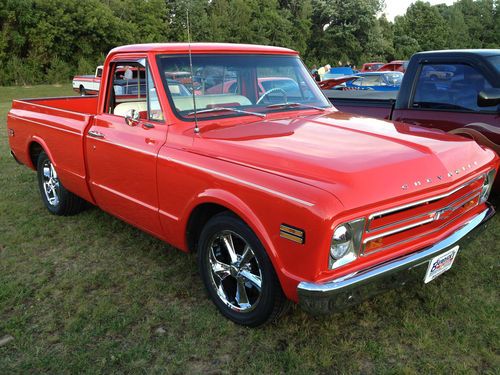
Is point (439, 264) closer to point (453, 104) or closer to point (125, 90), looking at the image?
point (453, 104)

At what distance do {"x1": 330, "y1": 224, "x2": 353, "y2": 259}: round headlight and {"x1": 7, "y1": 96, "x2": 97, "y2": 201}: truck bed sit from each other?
2.79 meters

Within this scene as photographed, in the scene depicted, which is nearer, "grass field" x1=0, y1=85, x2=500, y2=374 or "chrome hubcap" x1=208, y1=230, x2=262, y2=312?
"grass field" x1=0, y1=85, x2=500, y2=374

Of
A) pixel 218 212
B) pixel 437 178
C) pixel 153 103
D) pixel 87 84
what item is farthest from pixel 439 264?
pixel 87 84

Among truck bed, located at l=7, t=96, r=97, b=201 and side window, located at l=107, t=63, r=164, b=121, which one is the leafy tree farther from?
side window, located at l=107, t=63, r=164, b=121

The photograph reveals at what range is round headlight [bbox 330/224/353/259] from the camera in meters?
2.37

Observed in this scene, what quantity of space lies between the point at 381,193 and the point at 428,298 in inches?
51.3

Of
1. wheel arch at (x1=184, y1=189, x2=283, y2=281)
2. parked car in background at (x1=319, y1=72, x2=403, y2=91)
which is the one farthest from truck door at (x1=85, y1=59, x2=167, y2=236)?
parked car in background at (x1=319, y1=72, x2=403, y2=91)

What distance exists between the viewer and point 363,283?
2.42 meters

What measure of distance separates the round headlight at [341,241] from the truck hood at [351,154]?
14 cm

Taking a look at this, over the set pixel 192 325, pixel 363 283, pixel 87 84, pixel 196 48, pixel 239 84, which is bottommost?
pixel 87 84

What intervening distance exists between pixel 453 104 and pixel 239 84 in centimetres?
264

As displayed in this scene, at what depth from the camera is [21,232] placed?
185 inches

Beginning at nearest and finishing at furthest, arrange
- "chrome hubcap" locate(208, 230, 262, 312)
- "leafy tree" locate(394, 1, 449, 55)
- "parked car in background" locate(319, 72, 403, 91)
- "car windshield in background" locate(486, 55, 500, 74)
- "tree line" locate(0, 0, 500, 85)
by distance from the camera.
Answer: "chrome hubcap" locate(208, 230, 262, 312) → "car windshield in background" locate(486, 55, 500, 74) → "parked car in background" locate(319, 72, 403, 91) → "tree line" locate(0, 0, 500, 85) → "leafy tree" locate(394, 1, 449, 55)

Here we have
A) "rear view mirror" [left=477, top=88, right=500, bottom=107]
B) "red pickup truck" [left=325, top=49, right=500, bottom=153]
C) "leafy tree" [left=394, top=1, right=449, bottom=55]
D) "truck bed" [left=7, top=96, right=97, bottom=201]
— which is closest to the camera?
"truck bed" [left=7, top=96, right=97, bottom=201]
